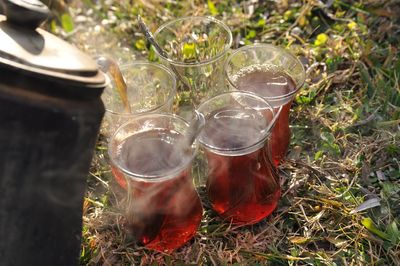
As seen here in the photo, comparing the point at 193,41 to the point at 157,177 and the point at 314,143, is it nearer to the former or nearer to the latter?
the point at 314,143

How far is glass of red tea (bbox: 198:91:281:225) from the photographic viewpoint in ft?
5.19

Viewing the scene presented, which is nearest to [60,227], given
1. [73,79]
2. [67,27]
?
[73,79]

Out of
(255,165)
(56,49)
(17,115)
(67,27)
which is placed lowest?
(67,27)

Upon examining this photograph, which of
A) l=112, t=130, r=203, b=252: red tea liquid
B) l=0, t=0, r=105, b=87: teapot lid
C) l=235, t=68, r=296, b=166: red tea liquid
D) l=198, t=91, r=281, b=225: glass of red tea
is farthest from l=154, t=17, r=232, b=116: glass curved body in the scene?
l=0, t=0, r=105, b=87: teapot lid

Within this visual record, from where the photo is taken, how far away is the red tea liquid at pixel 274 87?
Answer: 1.82 meters

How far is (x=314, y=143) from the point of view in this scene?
6.95 feet

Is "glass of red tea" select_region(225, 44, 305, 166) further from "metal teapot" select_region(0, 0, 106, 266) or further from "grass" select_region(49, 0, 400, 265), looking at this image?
"metal teapot" select_region(0, 0, 106, 266)

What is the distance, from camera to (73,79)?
3.87ft

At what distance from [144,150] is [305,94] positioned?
0.95m

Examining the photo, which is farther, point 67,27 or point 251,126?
point 67,27

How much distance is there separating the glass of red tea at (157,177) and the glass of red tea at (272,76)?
1.02 ft

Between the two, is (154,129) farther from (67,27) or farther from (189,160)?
(67,27)

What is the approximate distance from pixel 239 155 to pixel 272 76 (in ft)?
1.32

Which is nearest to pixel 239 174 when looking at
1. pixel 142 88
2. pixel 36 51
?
pixel 142 88
